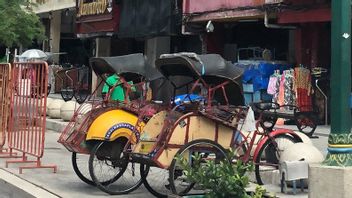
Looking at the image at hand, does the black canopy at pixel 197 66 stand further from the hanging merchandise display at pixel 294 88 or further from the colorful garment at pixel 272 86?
the colorful garment at pixel 272 86

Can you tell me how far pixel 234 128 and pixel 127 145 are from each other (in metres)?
1.39

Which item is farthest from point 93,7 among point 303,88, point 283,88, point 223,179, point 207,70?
point 223,179

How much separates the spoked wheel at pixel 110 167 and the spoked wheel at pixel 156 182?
6.8 inches

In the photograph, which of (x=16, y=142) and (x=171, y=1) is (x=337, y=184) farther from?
(x=171, y=1)

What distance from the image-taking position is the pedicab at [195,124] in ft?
22.5

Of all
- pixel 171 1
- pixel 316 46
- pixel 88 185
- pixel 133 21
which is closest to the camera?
pixel 88 185

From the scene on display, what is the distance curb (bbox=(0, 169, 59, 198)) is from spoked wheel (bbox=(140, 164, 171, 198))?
1167mm

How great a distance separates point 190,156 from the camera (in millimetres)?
6812

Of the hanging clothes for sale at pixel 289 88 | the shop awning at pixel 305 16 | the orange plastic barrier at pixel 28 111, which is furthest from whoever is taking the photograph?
the hanging clothes for sale at pixel 289 88

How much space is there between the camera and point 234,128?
23.6 ft

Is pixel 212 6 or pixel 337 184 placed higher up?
pixel 212 6

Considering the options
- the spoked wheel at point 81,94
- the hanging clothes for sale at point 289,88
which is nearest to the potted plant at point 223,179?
the hanging clothes for sale at point 289,88

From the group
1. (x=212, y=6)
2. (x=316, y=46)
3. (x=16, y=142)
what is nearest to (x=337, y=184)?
(x=16, y=142)

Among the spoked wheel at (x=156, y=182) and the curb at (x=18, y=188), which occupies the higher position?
the spoked wheel at (x=156, y=182)
